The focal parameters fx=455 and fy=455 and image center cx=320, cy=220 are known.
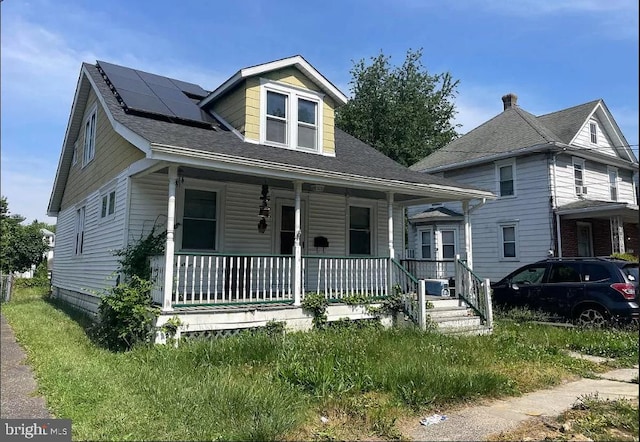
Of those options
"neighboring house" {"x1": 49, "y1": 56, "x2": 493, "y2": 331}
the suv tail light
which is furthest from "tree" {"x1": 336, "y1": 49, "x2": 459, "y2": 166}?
the suv tail light

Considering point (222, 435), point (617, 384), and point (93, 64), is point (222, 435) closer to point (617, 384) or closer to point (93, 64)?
point (617, 384)

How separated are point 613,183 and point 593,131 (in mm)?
2415

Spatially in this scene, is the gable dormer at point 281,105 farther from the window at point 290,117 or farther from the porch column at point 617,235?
the porch column at point 617,235

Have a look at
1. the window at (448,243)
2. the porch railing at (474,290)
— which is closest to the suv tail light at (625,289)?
the porch railing at (474,290)

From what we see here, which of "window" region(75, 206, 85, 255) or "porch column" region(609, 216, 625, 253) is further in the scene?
"porch column" region(609, 216, 625, 253)

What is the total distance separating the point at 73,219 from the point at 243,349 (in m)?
11.2

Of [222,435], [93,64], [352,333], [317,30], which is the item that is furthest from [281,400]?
[93,64]

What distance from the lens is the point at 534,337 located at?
8734 millimetres


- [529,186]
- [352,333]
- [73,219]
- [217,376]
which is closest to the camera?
[217,376]

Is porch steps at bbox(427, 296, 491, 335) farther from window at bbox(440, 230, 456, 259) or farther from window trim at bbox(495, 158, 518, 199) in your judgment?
window at bbox(440, 230, 456, 259)

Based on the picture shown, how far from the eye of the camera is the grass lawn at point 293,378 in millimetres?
4297

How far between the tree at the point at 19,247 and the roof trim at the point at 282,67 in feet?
92.5

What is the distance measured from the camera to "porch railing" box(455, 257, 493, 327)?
10367mm

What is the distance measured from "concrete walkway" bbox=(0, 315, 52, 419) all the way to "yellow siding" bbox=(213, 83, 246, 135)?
6274 mm
